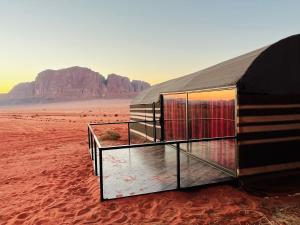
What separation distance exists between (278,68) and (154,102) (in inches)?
258

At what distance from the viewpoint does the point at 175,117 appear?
35.7 feet

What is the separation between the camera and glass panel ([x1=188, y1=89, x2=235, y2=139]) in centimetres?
724

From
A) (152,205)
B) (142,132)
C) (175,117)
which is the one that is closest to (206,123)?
(175,117)

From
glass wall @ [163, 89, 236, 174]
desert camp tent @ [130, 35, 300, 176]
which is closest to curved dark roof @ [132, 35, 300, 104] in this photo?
desert camp tent @ [130, 35, 300, 176]

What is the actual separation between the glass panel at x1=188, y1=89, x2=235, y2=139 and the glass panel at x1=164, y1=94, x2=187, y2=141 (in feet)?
1.50

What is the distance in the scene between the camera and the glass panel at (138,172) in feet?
20.7

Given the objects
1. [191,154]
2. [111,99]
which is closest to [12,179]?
[191,154]

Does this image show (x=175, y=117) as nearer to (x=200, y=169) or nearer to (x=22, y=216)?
(x=200, y=169)

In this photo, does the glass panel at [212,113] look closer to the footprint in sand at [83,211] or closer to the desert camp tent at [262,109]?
the desert camp tent at [262,109]

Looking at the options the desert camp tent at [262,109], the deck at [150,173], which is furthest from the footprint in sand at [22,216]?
the desert camp tent at [262,109]

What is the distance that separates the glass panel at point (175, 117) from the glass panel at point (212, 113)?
458 millimetres

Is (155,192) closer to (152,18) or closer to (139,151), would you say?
(139,151)

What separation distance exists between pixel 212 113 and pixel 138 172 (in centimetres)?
300

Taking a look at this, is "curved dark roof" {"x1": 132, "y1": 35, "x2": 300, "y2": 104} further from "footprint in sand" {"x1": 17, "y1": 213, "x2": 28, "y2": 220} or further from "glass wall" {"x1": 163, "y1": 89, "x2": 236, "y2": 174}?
"footprint in sand" {"x1": 17, "y1": 213, "x2": 28, "y2": 220}
